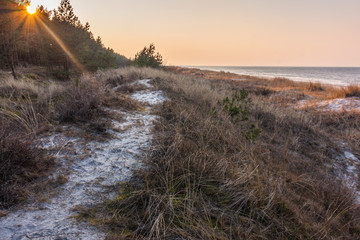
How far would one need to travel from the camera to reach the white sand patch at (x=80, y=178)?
1.50 meters

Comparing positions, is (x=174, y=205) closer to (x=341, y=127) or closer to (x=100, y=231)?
(x=100, y=231)

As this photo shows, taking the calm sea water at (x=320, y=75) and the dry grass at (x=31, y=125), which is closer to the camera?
the dry grass at (x=31, y=125)

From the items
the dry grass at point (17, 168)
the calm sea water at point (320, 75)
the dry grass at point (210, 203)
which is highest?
the calm sea water at point (320, 75)

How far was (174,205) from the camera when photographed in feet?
6.15

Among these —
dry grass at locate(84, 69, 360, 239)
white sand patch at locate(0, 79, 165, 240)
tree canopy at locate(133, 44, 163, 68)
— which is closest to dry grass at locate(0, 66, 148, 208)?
white sand patch at locate(0, 79, 165, 240)

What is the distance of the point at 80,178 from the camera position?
2178mm

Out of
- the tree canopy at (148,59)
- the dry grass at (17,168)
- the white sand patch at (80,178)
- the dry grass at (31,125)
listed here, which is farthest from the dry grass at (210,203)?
the tree canopy at (148,59)

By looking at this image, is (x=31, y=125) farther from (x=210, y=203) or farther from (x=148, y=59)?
(x=148, y=59)

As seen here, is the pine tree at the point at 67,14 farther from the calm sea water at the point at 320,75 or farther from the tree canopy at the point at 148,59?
Answer: the calm sea water at the point at 320,75

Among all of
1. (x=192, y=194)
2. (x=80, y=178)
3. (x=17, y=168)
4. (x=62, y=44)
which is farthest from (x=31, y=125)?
(x=62, y=44)

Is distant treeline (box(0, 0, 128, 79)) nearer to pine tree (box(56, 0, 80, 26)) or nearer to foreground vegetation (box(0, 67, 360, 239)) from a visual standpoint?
pine tree (box(56, 0, 80, 26))

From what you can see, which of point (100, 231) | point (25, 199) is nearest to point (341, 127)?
point (100, 231)

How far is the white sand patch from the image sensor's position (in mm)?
1497

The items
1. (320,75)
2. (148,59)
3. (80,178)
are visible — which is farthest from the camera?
(320,75)
